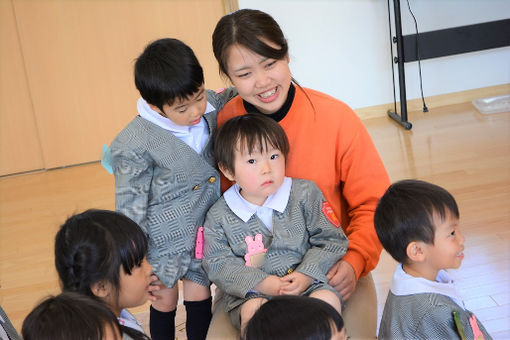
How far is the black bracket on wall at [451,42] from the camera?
4305 millimetres

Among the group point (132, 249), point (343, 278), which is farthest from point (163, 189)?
point (343, 278)

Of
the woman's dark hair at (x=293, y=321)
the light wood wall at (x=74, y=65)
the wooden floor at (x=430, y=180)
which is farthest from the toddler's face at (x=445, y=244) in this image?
the light wood wall at (x=74, y=65)

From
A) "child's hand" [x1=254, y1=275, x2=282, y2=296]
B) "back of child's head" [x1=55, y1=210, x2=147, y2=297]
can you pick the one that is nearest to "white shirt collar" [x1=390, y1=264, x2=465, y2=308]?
"child's hand" [x1=254, y1=275, x2=282, y2=296]

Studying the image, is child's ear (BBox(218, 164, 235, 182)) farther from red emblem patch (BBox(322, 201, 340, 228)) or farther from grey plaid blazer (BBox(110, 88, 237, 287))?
red emblem patch (BBox(322, 201, 340, 228))

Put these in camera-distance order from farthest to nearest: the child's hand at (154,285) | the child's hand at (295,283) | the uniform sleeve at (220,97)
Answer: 1. the uniform sleeve at (220,97)
2. the child's hand at (154,285)
3. the child's hand at (295,283)

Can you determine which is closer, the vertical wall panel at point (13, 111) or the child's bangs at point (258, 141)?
the child's bangs at point (258, 141)

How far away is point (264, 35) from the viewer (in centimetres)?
164

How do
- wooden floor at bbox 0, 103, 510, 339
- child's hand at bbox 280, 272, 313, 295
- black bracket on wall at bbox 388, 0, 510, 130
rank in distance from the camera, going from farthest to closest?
black bracket on wall at bbox 388, 0, 510, 130, wooden floor at bbox 0, 103, 510, 339, child's hand at bbox 280, 272, 313, 295

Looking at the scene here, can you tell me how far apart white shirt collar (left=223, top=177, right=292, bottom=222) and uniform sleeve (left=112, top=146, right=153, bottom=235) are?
0.23 m

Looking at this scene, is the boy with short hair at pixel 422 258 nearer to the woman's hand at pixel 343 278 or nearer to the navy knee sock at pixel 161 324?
the woman's hand at pixel 343 278

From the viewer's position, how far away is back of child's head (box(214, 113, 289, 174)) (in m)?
1.64

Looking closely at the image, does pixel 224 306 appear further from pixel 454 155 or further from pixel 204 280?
pixel 454 155

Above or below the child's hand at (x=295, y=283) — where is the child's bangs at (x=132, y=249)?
above

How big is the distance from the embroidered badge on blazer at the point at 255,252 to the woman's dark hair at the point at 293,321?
0.44m
